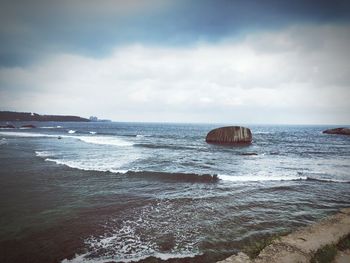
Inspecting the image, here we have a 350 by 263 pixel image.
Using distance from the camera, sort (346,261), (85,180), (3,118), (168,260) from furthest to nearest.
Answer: (3,118)
(85,180)
(168,260)
(346,261)

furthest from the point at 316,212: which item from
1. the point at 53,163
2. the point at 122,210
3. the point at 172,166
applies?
the point at 53,163

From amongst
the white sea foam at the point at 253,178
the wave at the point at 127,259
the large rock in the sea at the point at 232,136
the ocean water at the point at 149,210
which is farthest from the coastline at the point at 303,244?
the large rock in the sea at the point at 232,136

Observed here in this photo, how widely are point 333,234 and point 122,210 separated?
8607 millimetres

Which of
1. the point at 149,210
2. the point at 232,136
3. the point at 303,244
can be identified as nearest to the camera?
the point at 303,244

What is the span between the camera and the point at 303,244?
21.9ft

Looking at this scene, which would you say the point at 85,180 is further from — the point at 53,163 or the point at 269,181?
the point at 269,181

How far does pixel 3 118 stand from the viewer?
191 m

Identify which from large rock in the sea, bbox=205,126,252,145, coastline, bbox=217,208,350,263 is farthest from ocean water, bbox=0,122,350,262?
large rock in the sea, bbox=205,126,252,145

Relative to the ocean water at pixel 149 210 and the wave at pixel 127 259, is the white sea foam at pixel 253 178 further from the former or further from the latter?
the wave at pixel 127 259

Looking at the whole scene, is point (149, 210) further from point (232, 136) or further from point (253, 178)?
point (232, 136)

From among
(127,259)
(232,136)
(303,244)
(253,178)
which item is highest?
(232,136)

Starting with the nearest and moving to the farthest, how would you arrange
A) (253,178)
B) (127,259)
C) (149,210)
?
(127,259) → (149,210) → (253,178)

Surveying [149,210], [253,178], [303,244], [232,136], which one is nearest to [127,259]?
[149,210]

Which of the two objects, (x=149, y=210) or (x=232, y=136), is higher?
(x=232, y=136)
